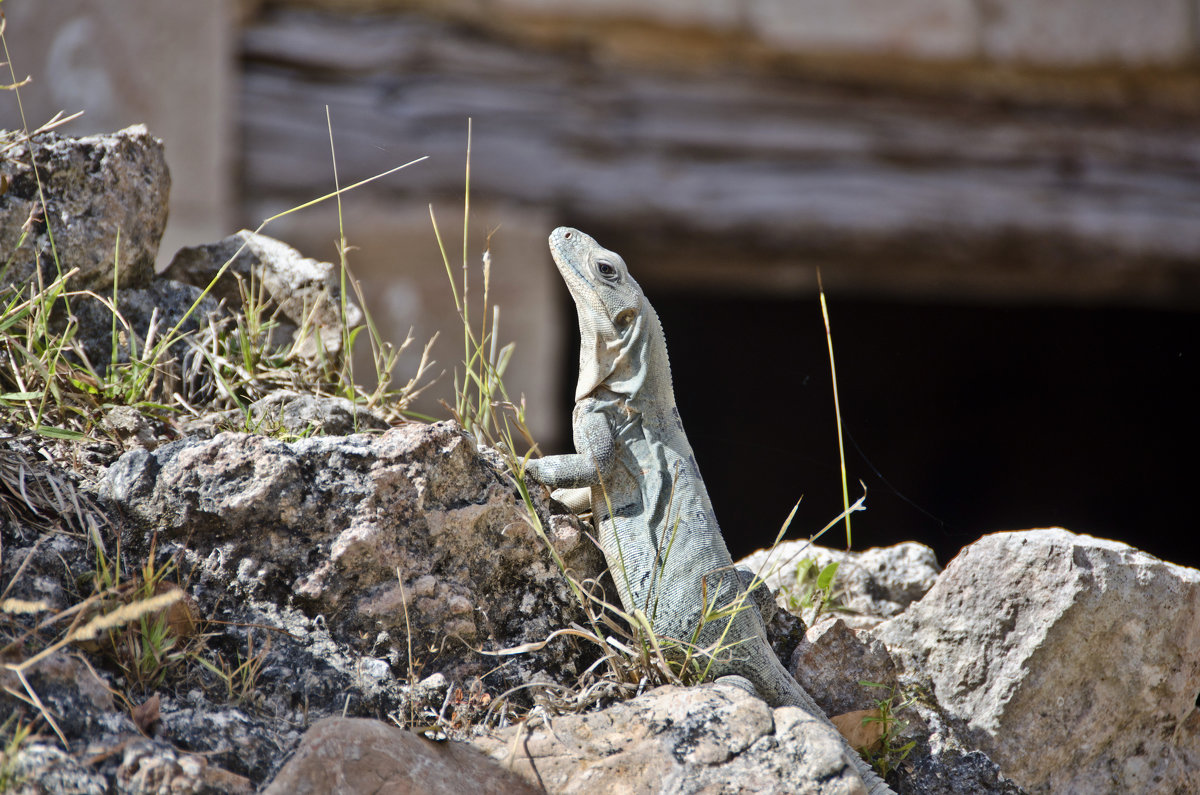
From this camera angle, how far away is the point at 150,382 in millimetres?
2488

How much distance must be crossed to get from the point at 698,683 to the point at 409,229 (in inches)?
140

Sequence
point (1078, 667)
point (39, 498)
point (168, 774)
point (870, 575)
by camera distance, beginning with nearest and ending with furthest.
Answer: point (168, 774) < point (39, 498) < point (1078, 667) < point (870, 575)

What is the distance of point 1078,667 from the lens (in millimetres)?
2365

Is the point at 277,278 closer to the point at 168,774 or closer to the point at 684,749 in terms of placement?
the point at 168,774

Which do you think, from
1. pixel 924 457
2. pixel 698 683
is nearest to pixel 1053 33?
pixel 924 457

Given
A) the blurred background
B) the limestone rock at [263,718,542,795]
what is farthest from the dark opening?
the limestone rock at [263,718,542,795]

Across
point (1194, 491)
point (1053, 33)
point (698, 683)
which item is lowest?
point (1194, 491)

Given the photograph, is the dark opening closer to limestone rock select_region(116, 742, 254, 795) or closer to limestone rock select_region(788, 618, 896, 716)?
limestone rock select_region(788, 618, 896, 716)

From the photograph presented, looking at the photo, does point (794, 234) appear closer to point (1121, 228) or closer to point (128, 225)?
point (1121, 228)

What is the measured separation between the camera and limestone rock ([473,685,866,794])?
1771 mm

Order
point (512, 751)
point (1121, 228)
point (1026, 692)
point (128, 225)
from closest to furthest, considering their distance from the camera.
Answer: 1. point (512, 751)
2. point (1026, 692)
3. point (128, 225)
4. point (1121, 228)

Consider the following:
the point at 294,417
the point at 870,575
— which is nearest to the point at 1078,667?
the point at 870,575

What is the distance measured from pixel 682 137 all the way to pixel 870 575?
9.96ft

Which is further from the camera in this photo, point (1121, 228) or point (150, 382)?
point (1121, 228)
